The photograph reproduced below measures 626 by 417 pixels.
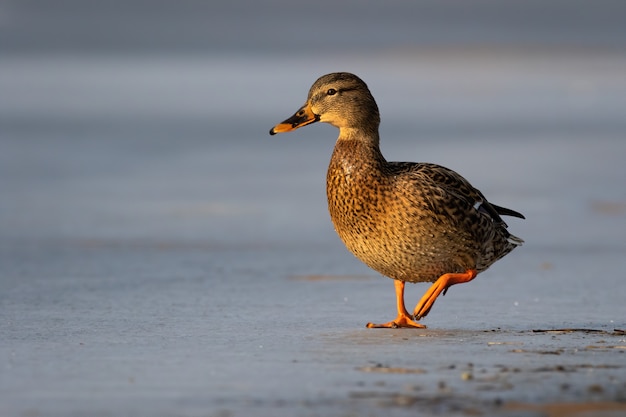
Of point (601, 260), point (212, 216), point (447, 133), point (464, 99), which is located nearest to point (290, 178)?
point (212, 216)

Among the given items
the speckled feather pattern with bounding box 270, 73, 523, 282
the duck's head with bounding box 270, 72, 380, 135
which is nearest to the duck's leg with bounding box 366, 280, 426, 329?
the speckled feather pattern with bounding box 270, 73, 523, 282

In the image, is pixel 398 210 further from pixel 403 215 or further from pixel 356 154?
pixel 356 154

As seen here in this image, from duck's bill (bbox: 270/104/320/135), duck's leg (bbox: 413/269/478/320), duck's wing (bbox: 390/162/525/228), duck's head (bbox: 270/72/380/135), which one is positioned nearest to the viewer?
duck's leg (bbox: 413/269/478/320)

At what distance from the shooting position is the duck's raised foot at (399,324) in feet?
21.3

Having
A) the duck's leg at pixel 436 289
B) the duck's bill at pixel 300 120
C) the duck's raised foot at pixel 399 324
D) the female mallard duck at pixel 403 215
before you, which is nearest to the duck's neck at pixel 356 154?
the female mallard duck at pixel 403 215

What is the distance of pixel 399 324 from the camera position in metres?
6.54

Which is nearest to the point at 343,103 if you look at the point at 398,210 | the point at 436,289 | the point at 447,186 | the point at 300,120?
the point at 300,120

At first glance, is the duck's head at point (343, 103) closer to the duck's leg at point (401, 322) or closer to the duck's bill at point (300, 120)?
the duck's bill at point (300, 120)

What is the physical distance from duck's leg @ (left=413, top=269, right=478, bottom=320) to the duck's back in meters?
0.07

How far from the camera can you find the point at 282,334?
6.09 metres

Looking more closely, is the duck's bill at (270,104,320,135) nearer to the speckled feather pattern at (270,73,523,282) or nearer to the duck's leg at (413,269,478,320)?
the speckled feather pattern at (270,73,523,282)

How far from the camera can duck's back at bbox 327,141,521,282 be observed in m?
6.69

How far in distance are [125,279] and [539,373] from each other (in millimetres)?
4017

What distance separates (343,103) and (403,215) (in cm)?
94
